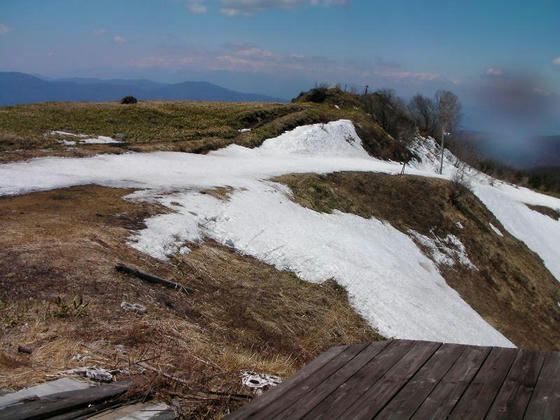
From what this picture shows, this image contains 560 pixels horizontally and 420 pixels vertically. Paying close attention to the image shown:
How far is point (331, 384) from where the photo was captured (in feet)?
14.4

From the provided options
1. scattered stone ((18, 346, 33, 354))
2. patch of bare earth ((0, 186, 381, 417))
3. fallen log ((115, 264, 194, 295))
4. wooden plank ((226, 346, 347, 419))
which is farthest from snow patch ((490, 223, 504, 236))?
scattered stone ((18, 346, 33, 354))

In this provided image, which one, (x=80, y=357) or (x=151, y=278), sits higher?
(x=80, y=357)

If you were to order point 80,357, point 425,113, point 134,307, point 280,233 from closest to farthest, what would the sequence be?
point 80,357 → point 134,307 → point 280,233 → point 425,113

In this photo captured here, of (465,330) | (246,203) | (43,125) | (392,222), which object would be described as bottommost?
(465,330)

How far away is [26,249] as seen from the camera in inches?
411

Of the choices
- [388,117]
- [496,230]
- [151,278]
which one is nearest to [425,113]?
[388,117]

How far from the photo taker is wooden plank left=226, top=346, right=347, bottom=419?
386cm

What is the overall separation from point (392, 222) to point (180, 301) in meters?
21.9

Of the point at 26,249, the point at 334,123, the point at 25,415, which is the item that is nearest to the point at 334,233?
the point at 26,249

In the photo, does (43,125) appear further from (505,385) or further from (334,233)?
(505,385)

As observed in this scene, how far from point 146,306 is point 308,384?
18.6ft

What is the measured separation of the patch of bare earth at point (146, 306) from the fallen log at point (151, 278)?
27 cm

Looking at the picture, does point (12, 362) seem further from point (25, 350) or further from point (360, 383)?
point (360, 383)

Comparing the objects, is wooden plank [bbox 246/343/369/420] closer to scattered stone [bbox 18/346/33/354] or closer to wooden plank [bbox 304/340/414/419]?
wooden plank [bbox 304/340/414/419]
